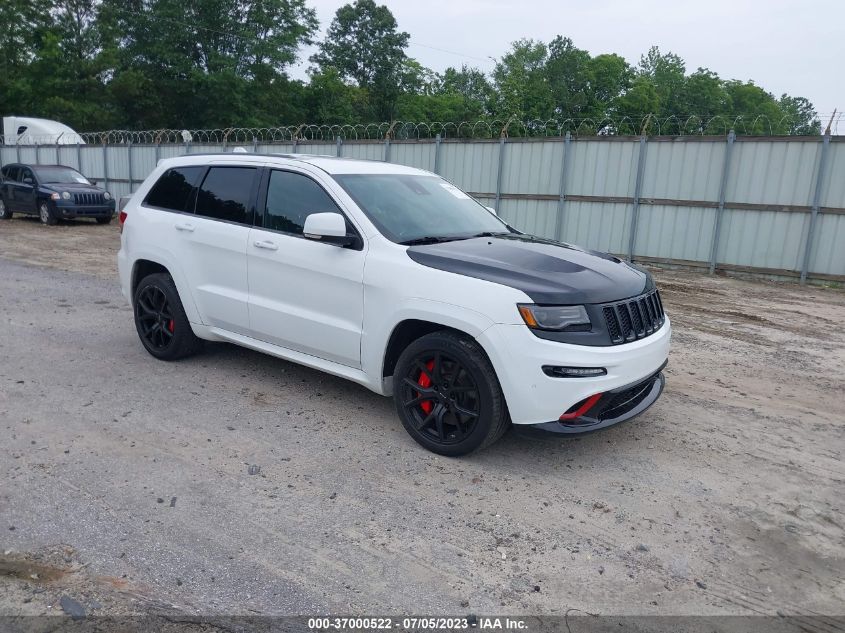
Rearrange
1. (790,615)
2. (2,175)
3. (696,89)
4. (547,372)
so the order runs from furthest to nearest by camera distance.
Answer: (696,89), (2,175), (547,372), (790,615)

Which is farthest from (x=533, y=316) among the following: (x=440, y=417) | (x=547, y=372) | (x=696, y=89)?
(x=696, y=89)

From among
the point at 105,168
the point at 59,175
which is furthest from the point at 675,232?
the point at 105,168

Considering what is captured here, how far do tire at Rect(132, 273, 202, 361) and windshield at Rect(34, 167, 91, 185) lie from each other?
1524cm

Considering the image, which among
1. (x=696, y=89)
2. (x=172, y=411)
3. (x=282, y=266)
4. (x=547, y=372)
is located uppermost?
(x=696, y=89)

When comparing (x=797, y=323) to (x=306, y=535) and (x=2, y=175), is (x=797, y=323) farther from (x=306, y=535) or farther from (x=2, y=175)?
(x=2, y=175)

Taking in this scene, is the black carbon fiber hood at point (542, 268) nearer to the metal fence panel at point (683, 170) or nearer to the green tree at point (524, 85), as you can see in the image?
the metal fence panel at point (683, 170)

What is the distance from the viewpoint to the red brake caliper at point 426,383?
13.8 feet

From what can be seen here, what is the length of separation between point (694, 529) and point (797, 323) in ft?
20.6

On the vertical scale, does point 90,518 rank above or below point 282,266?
below

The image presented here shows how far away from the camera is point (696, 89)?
7519 cm

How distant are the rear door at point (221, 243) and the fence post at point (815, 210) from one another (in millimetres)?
10402

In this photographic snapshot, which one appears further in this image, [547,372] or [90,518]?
[547,372]

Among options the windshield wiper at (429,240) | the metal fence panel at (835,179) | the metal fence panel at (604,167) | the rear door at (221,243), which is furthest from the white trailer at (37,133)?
the windshield wiper at (429,240)

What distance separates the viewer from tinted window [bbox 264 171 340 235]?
4.89 m
